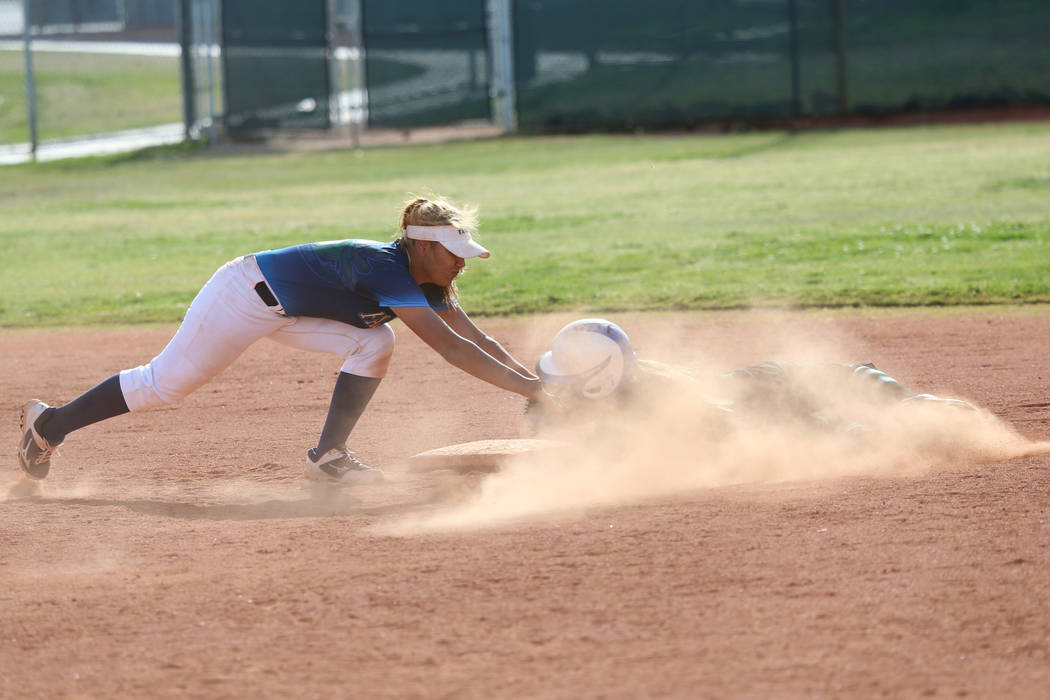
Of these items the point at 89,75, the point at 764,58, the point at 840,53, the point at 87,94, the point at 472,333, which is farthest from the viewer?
the point at 89,75

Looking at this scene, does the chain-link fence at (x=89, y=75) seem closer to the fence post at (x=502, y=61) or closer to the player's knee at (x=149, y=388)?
the fence post at (x=502, y=61)

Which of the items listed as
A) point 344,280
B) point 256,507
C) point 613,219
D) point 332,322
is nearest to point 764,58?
point 613,219

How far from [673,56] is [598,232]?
41.5 feet

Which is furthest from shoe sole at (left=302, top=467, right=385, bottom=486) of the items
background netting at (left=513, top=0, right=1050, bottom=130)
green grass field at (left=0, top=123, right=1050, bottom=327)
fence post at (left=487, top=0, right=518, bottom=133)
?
background netting at (left=513, top=0, right=1050, bottom=130)

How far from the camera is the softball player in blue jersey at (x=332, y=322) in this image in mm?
5277

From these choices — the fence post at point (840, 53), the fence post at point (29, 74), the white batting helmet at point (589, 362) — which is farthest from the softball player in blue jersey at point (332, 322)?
the fence post at point (840, 53)

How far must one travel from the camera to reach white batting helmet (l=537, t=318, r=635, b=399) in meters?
5.53

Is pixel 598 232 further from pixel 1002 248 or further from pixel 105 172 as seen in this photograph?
pixel 105 172

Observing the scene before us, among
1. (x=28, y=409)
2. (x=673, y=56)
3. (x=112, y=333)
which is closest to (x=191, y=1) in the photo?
(x=673, y=56)

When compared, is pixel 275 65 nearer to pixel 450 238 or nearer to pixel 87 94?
pixel 87 94

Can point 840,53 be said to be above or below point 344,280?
above

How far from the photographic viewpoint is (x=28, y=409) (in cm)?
578

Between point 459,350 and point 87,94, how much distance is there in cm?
3163

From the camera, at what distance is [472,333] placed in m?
5.93
